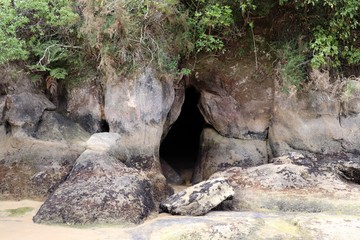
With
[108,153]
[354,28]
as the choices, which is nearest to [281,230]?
[108,153]

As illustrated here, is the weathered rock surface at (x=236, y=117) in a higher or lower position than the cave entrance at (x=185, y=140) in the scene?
higher

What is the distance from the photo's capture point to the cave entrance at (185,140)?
9.35 m

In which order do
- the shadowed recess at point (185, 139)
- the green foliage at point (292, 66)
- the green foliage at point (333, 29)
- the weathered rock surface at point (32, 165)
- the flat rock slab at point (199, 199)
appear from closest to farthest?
the flat rock slab at point (199, 199) < the weathered rock surface at point (32, 165) < the green foliage at point (333, 29) < the green foliage at point (292, 66) < the shadowed recess at point (185, 139)

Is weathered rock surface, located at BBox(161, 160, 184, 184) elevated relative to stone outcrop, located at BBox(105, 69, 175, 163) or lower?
lower

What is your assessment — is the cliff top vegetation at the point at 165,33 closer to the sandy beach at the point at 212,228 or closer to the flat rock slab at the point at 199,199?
the flat rock slab at the point at 199,199

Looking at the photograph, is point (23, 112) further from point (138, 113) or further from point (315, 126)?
point (315, 126)

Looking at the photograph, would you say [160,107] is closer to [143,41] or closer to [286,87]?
[143,41]

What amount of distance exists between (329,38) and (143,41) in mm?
3141

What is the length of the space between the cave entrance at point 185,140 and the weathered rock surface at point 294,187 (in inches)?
104

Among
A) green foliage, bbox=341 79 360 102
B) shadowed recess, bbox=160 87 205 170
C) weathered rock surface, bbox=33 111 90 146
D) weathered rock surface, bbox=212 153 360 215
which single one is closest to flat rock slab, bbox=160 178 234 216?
weathered rock surface, bbox=212 153 360 215

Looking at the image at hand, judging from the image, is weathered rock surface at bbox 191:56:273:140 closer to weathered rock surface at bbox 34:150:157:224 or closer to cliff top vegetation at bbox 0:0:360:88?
cliff top vegetation at bbox 0:0:360:88

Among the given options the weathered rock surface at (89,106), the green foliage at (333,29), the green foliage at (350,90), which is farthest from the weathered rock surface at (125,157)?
the green foliage at (350,90)

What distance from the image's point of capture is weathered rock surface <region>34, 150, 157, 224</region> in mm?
4965

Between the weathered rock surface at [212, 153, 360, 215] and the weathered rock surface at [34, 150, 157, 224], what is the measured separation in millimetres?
1309
